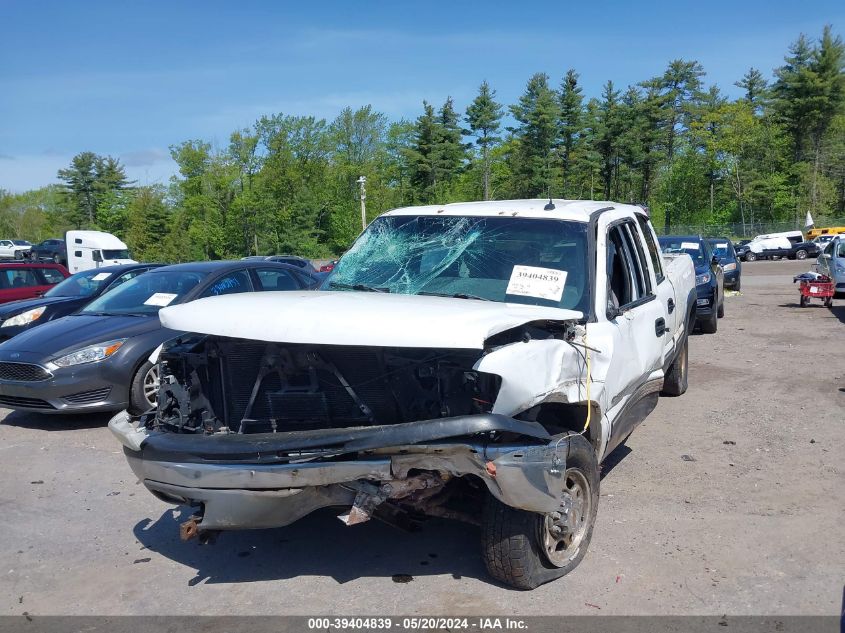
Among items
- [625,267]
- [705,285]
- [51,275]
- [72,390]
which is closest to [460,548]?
[625,267]

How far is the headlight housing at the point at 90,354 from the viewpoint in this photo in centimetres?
739

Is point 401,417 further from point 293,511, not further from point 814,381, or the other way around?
point 814,381

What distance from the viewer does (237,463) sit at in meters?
3.65

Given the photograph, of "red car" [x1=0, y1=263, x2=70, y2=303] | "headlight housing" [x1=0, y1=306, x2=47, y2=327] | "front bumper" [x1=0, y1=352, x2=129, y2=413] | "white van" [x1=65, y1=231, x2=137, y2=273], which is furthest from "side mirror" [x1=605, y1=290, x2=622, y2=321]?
"white van" [x1=65, y1=231, x2=137, y2=273]

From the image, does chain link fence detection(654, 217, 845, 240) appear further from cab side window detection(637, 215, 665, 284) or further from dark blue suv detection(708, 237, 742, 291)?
cab side window detection(637, 215, 665, 284)

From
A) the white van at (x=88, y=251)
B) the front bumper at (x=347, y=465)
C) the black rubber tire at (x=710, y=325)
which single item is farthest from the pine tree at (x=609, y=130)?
the front bumper at (x=347, y=465)

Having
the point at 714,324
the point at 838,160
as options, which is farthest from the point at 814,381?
the point at 838,160

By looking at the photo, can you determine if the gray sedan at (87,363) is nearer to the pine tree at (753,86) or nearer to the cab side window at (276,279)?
the cab side window at (276,279)

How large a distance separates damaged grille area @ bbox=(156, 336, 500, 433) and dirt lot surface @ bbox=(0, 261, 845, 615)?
0.91m

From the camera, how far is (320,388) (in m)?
3.99

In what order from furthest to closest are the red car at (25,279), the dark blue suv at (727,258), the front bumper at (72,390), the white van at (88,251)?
1. the white van at (88,251)
2. the dark blue suv at (727,258)
3. the red car at (25,279)
4. the front bumper at (72,390)

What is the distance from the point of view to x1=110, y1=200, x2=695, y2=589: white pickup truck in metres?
3.56

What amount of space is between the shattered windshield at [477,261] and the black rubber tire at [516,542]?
1.15 meters

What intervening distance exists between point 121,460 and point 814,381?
7.68 m
